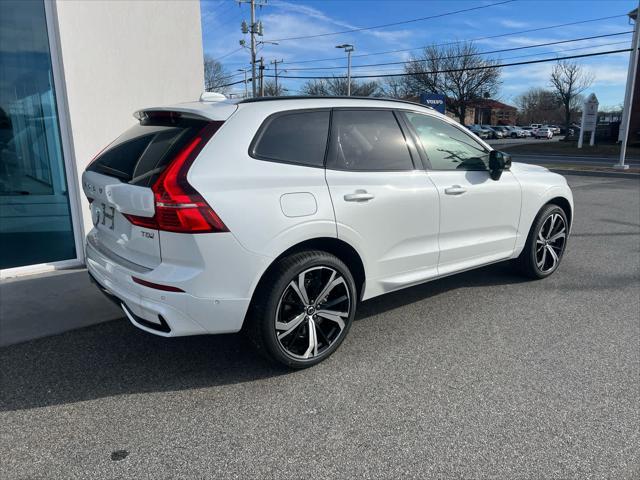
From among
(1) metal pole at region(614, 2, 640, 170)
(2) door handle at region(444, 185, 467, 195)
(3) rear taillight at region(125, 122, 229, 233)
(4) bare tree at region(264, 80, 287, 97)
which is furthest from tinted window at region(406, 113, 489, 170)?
(4) bare tree at region(264, 80, 287, 97)

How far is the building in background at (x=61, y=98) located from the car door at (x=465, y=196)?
356 centimetres

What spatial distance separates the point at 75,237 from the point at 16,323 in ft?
6.04

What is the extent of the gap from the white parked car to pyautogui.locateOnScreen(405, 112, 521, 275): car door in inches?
0.6

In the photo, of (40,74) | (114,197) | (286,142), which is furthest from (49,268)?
(286,142)

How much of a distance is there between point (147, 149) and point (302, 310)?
1.41 metres

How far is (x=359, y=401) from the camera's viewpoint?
Result: 2.99 m

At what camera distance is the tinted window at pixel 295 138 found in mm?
3156

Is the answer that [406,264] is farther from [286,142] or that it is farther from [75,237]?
[75,237]

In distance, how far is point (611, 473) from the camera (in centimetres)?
238

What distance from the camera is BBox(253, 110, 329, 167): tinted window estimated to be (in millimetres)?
3156

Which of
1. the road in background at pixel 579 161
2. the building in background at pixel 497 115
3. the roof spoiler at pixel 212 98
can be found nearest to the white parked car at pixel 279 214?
the roof spoiler at pixel 212 98

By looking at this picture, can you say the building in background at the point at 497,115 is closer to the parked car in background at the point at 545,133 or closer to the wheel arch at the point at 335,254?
the parked car in background at the point at 545,133

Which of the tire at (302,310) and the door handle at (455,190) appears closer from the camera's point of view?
the tire at (302,310)

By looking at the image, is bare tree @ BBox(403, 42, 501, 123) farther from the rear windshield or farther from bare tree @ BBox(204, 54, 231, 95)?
the rear windshield
